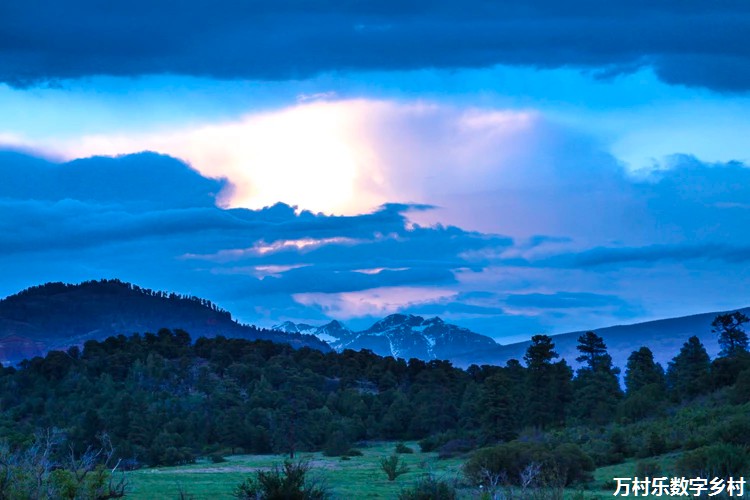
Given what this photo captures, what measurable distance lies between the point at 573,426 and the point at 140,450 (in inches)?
1639

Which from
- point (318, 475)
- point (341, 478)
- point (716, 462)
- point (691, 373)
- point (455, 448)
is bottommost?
point (341, 478)

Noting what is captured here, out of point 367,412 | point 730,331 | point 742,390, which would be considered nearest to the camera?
point 742,390

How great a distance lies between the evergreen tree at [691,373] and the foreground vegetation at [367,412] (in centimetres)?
19

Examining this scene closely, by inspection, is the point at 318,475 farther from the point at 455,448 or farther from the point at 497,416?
the point at 497,416

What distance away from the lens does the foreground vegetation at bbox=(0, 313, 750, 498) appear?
60.0 meters

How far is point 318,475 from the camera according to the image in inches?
2041

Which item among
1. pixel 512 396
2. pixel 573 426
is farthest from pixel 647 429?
pixel 512 396

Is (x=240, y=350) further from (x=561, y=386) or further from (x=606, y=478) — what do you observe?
(x=606, y=478)

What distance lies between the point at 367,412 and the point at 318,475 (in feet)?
216

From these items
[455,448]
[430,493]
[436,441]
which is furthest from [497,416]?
[430,493]

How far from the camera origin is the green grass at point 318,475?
164 feet

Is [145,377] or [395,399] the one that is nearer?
[395,399]

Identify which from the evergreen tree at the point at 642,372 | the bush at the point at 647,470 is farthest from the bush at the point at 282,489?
the evergreen tree at the point at 642,372

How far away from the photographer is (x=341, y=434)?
327 ft
